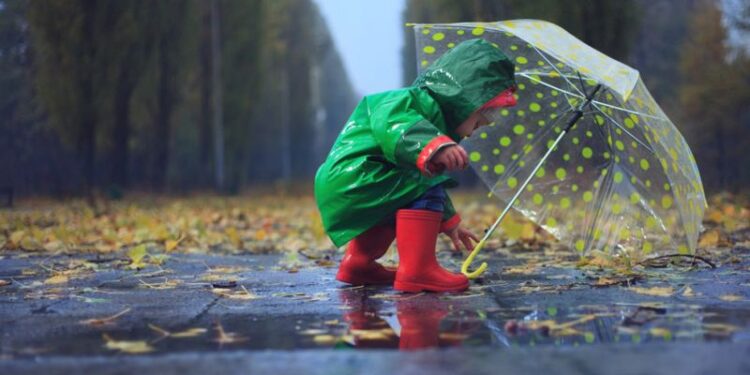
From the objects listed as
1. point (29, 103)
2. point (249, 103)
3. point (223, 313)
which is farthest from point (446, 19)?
point (223, 313)

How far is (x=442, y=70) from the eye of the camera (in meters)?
3.40

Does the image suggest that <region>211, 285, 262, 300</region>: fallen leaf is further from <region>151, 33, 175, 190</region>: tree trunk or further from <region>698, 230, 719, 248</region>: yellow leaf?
<region>151, 33, 175, 190</region>: tree trunk

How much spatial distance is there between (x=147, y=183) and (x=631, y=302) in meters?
23.4

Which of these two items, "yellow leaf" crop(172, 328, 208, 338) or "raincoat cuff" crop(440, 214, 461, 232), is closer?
"yellow leaf" crop(172, 328, 208, 338)

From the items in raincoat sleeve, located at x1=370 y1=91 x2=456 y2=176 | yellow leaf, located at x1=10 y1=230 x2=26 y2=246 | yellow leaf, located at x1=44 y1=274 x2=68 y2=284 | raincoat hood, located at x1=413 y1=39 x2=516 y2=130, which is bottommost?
yellow leaf, located at x1=10 y1=230 x2=26 y2=246

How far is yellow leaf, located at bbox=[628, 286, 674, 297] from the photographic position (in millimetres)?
3223

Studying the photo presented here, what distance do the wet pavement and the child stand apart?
0.16 metres

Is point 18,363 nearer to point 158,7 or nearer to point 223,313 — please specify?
point 223,313

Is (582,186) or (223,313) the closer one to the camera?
(223,313)

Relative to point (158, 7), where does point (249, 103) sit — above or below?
below

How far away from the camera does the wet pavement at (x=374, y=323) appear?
201 cm

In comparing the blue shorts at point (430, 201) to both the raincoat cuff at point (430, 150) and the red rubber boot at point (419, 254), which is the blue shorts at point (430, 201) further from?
the raincoat cuff at point (430, 150)

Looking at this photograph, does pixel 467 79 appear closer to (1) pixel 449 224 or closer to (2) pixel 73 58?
(1) pixel 449 224

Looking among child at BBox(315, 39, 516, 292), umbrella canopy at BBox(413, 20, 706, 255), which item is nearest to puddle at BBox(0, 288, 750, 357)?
child at BBox(315, 39, 516, 292)
